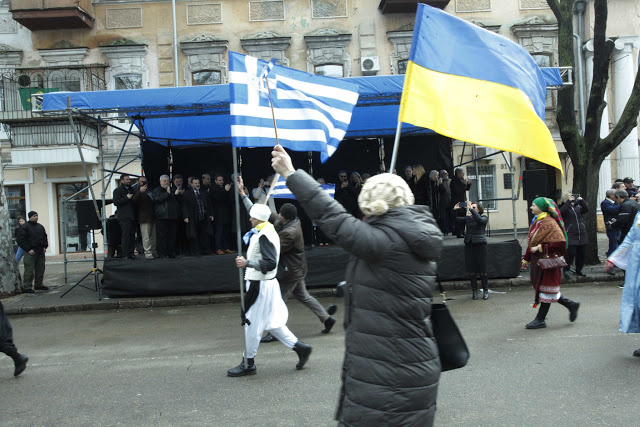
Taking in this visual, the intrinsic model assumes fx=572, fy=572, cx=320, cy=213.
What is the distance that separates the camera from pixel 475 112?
4.16 metres

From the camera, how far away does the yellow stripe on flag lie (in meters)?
4.06

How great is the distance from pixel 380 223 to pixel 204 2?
68.9 feet

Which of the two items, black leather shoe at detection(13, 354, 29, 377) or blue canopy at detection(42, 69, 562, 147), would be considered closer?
black leather shoe at detection(13, 354, 29, 377)

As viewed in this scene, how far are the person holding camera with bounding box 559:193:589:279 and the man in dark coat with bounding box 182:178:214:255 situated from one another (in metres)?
7.72

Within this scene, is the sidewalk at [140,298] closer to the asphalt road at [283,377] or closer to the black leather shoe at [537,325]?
the asphalt road at [283,377]

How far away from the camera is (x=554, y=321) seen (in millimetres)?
8172

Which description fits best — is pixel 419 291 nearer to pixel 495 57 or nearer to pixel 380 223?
pixel 380 223

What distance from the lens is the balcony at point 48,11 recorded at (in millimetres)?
20172

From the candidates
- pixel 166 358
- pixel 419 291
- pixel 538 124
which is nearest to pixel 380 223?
pixel 419 291

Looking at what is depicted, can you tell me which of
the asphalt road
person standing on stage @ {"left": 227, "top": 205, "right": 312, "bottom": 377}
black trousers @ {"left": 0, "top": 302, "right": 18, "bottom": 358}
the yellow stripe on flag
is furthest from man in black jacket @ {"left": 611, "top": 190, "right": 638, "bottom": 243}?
black trousers @ {"left": 0, "top": 302, "right": 18, "bottom": 358}

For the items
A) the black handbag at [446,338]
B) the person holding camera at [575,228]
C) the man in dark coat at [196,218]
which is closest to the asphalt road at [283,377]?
the black handbag at [446,338]

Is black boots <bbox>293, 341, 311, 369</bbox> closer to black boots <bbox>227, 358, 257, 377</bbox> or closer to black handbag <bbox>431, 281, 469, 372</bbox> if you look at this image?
black boots <bbox>227, 358, 257, 377</bbox>

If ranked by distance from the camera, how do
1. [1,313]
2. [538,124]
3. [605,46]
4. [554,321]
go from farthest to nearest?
[605,46] → [554,321] → [1,313] → [538,124]

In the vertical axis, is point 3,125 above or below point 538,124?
above
